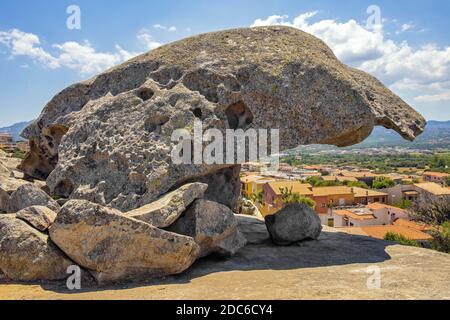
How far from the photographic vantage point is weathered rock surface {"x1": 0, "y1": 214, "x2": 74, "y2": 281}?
7461 mm

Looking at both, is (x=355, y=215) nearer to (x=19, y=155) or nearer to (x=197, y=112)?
(x=19, y=155)

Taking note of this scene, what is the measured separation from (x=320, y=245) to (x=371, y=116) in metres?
3.53

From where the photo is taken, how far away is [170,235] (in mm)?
7781

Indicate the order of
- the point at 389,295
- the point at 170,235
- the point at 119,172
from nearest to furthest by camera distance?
the point at 389,295 < the point at 170,235 < the point at 119,172

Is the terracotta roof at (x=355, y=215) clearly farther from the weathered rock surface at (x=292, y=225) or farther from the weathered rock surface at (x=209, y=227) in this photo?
the weathered rock surface at (x=209, y=227)

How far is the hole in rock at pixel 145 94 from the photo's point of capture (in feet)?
35.3

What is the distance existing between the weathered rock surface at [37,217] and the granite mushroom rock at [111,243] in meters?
0.48

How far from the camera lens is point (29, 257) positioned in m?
7.46

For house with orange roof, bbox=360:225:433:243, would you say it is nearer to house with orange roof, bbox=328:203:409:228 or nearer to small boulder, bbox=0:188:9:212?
house with orange roof, bbox=328:203:409:228

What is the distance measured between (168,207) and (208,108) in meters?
3.01

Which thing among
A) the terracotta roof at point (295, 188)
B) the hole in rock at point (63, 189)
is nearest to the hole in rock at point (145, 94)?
the hole in rock at point (63, 189)

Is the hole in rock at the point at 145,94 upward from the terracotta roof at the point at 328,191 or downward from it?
upward
